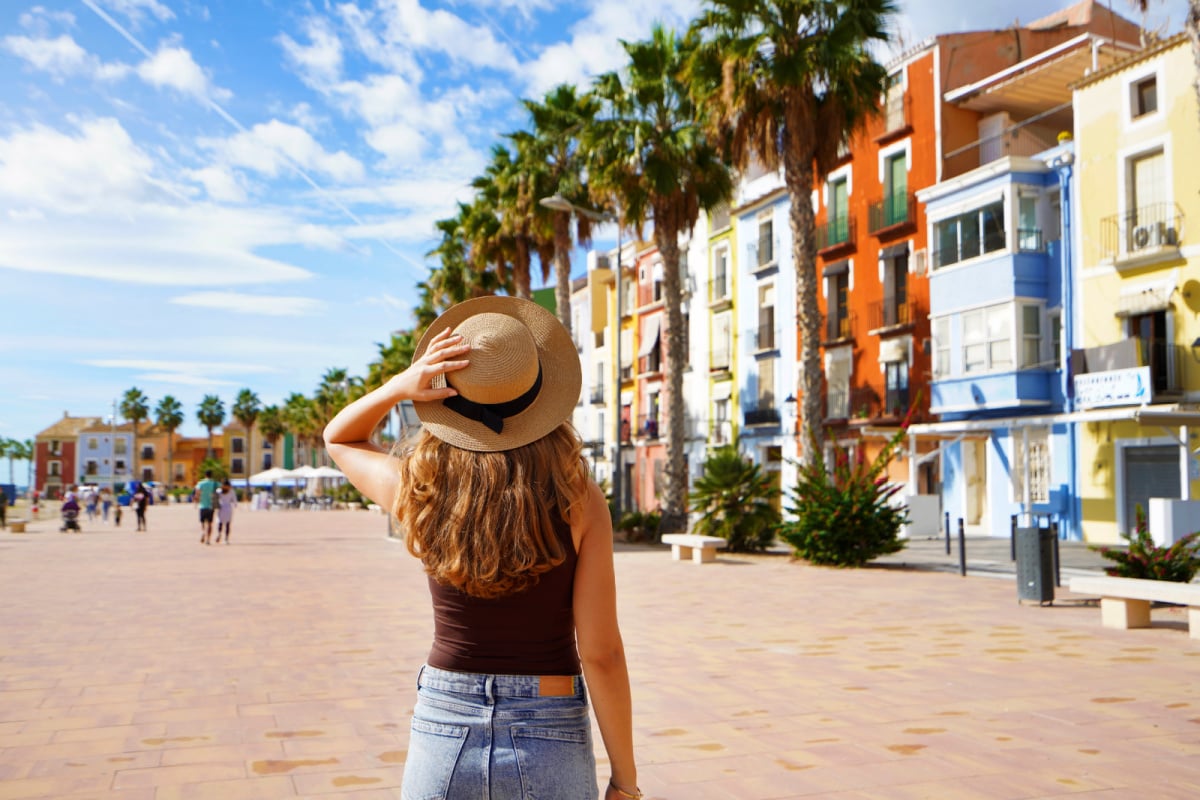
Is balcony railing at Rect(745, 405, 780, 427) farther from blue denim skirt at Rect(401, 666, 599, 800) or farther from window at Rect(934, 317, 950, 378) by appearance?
blue denim skirt at Rect(401, 666, 599, 800)

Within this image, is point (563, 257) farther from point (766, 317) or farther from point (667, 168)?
point (766, 317)

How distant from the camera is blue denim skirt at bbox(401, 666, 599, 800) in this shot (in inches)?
86.3

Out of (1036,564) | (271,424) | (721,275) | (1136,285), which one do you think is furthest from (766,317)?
(271,424)

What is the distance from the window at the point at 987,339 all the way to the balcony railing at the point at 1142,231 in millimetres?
3091

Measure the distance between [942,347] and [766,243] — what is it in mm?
11301

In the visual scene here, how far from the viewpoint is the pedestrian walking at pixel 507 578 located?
2.22m

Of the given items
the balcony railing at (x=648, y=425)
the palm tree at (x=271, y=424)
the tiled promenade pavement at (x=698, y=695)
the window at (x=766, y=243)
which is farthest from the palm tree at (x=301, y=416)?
the tiled promenade pavement at (x=698, y=695)

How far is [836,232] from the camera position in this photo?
37.2m

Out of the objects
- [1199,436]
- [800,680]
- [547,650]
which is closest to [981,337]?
[1199,436]

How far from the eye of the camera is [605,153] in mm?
26172

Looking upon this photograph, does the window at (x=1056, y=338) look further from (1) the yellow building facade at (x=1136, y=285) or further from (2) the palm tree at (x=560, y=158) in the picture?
(2) the palm tree at (x=560, y=158)

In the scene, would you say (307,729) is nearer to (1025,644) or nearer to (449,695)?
(449,695)

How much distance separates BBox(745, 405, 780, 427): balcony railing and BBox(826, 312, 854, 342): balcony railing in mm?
3917

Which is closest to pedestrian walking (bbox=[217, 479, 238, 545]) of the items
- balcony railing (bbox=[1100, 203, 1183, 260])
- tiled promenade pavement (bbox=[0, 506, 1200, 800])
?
tiled promenade pavement (bbox=[0, 506, 1200, 800])
